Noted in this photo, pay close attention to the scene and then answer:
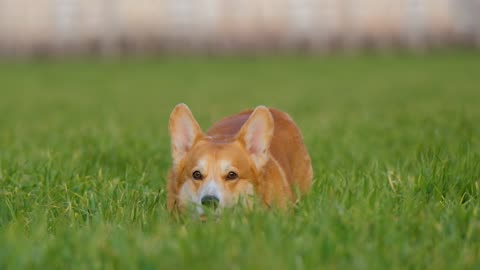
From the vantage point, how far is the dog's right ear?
477 centimetres

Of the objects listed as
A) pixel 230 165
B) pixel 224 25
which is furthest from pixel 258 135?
pixel 224 25

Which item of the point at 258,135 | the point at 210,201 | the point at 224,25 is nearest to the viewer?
the point at 210,201

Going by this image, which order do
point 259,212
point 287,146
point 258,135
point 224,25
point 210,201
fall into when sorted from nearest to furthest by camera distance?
point 259,212
point 210,201
point 258,135
point 287,146
point 224,25

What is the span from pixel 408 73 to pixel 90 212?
1999cm

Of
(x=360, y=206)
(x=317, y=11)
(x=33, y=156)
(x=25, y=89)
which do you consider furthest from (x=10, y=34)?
(x=360, y=206)

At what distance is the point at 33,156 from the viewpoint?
253 inches

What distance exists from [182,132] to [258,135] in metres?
0.41

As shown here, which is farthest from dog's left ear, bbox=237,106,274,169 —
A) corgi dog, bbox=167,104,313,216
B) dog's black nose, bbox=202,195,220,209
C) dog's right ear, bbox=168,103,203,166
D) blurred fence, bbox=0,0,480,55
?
blurred fence, bbox=0,0,480,55

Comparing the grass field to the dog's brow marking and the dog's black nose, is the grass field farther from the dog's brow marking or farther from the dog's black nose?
the dog's brow marking

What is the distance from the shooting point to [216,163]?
4418 mm

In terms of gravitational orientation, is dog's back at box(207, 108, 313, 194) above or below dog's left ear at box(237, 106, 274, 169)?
below

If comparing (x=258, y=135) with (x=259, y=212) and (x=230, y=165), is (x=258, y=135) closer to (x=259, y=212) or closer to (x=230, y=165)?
(x=230, y=165)

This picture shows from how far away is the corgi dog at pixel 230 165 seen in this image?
14.3 ft

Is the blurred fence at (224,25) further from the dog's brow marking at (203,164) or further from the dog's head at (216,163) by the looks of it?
the dog's brow marking at (203,164)
